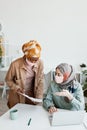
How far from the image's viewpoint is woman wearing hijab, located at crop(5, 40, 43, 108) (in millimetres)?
2209

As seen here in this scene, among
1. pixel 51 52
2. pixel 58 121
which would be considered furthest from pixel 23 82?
pixel 51 52

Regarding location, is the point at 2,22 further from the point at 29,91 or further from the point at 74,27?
the point at 29,91

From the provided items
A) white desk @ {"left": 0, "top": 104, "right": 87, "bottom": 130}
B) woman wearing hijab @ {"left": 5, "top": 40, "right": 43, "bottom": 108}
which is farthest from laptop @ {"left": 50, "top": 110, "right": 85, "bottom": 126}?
woman wearing hijab @ {"left": 5, "top": 40, "right": 43, "bottom": 108}

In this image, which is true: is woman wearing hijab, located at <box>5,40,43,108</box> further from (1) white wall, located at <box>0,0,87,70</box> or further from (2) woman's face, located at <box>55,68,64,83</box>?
(1) white wall, located at <box>0,0,87,70</box>

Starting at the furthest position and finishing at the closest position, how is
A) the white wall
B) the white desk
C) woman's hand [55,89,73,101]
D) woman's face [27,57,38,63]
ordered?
the white wall, woman's face [27,57,38,63], woman's hand [55,89,73,101], the white desk

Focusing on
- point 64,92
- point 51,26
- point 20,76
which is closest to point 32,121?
point 64,92

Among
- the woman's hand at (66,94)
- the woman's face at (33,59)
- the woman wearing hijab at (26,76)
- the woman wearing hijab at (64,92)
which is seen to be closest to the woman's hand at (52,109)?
the woman wearing hijab at (64,92)

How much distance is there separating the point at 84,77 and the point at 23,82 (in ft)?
8.11

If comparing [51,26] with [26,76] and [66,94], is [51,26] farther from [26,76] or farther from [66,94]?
[66,94]

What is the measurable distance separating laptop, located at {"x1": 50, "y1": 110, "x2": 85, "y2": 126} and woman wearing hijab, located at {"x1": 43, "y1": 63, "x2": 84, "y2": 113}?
19 cm

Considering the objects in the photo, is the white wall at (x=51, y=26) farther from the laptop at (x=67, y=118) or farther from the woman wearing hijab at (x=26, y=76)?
the laptop at (x=67, y=118)

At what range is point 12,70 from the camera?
2270 mm

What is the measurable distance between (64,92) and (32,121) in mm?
369

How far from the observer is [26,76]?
7.63 ft
